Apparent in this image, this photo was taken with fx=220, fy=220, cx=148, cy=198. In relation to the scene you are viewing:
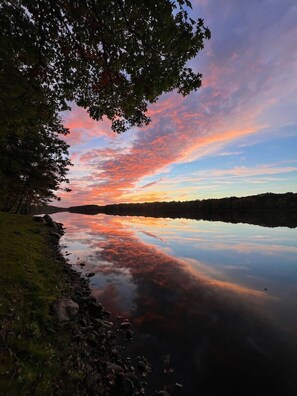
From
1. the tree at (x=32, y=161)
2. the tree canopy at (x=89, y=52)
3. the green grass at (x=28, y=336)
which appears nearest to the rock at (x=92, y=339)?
the green grass at (x=28, y=336)

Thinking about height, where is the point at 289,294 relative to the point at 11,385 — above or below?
below

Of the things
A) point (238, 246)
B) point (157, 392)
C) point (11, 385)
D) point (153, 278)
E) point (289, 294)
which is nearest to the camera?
point (11, 385)

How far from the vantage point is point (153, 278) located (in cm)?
1591

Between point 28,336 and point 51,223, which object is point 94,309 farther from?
point 51,223

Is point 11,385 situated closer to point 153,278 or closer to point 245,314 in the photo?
point 245,314

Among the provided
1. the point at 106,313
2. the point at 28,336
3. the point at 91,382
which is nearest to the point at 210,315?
the point at 106,313

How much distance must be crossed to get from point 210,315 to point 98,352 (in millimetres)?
5808

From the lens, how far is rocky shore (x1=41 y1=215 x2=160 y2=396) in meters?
5.65

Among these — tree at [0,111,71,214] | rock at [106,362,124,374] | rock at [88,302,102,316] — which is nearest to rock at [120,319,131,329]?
rock at [88,302,102,316]

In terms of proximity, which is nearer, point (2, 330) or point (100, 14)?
point (2, 330)

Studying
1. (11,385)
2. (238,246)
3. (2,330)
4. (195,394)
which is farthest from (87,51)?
(238,246)

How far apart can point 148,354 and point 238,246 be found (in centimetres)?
2168

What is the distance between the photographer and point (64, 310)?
8391mm

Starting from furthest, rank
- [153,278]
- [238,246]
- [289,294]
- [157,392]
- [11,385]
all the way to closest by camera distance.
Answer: [238,246], [153,278], [289,294], [157,392], [11,385]
